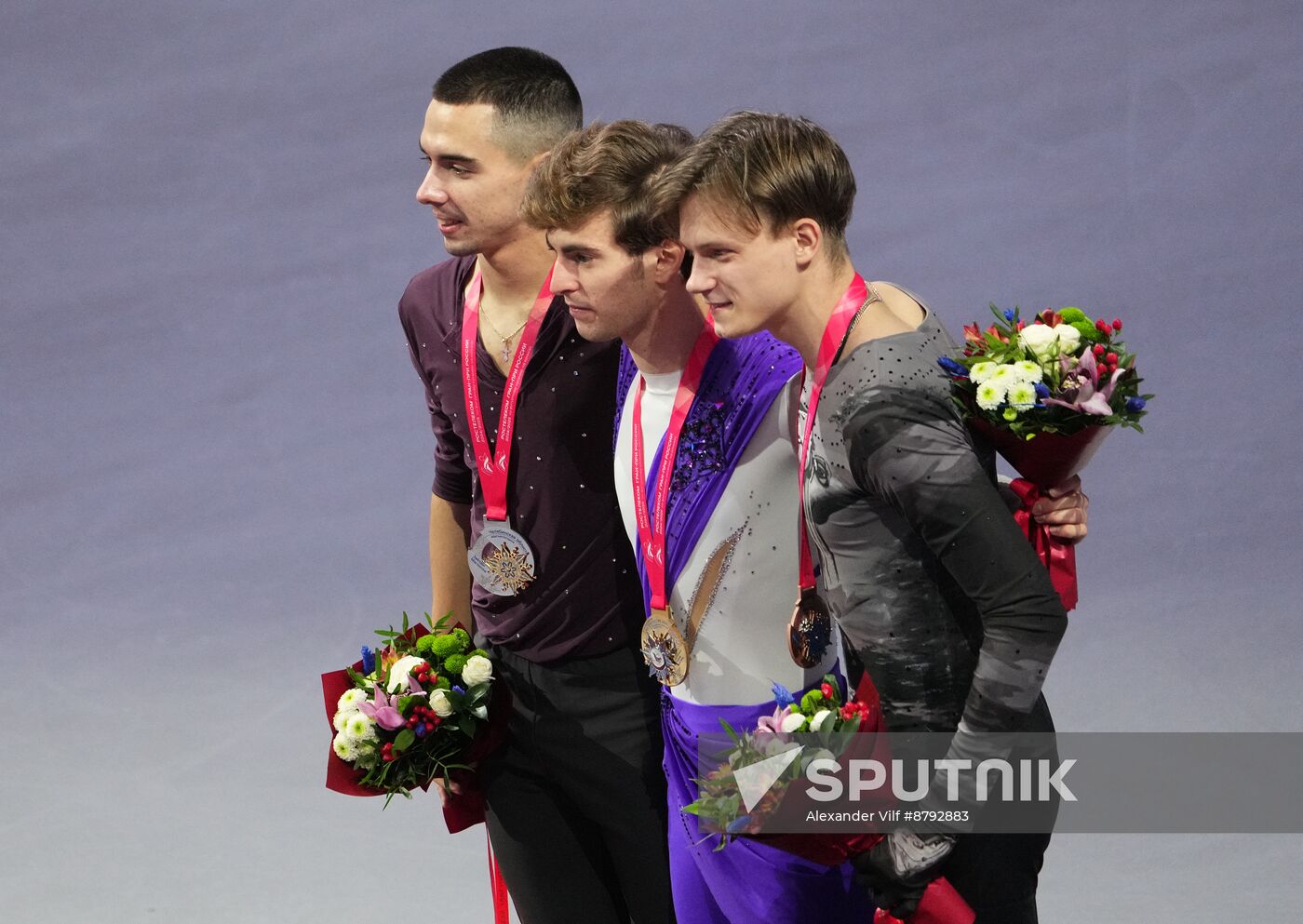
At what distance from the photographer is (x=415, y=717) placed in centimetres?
361

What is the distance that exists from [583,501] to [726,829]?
91 centimetres

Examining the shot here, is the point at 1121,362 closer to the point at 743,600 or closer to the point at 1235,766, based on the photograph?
the point at 743,600

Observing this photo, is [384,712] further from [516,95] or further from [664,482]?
[516,95]

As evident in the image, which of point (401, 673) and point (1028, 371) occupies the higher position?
point (1028, 371)

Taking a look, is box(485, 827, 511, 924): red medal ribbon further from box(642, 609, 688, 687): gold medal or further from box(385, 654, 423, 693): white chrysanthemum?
box(642, 609, 688, 687): gold medal

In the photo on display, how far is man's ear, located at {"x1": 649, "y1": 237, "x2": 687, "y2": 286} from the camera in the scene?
128 inches

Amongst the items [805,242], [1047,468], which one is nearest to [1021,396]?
[1047,468]

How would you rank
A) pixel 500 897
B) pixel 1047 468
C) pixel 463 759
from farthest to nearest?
pixel 500 897 → pixel 463 759 → pixel 1047 468

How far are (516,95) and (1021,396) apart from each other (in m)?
1.44

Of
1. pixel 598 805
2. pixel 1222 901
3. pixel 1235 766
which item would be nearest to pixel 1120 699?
pixel 1235 766

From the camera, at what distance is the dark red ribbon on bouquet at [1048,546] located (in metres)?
2.79

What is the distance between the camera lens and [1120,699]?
5.84 metres
